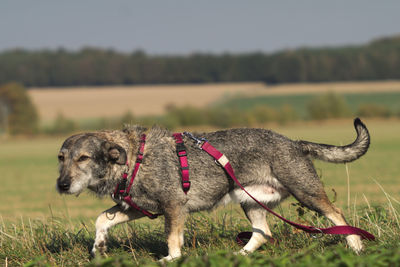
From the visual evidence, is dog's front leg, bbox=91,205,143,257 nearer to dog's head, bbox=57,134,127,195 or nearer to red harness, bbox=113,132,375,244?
red harness, bbox=113,132,375,244

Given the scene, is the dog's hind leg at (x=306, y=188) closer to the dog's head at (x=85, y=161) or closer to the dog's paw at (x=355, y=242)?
the dog's paw at (x=355, y=242)

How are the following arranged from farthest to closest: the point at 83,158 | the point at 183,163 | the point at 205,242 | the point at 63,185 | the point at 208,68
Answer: the point at 208,68
the point at 205,242
the point at 183,163
the point at 83,158
the point at 63,185

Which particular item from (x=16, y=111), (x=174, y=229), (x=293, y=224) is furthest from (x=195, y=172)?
(x=16, y=111)

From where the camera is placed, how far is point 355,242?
20.3ft

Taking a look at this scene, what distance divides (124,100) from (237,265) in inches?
4360

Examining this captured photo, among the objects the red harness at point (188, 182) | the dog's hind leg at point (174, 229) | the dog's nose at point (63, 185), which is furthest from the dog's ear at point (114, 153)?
the dog's hind leg at point (174, 229)

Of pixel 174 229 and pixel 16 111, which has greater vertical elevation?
pixel 16 111

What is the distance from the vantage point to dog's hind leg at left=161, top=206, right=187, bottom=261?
19.8 ft

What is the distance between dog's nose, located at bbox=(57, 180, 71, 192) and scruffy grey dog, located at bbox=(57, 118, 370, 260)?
0.01 m

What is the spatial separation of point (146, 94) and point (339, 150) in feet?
374

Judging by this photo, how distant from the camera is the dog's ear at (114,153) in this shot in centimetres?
612

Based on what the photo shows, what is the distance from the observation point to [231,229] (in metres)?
7.47

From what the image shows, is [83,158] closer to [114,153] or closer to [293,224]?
[114,153]

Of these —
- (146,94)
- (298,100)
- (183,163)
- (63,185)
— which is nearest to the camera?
(63,185)
